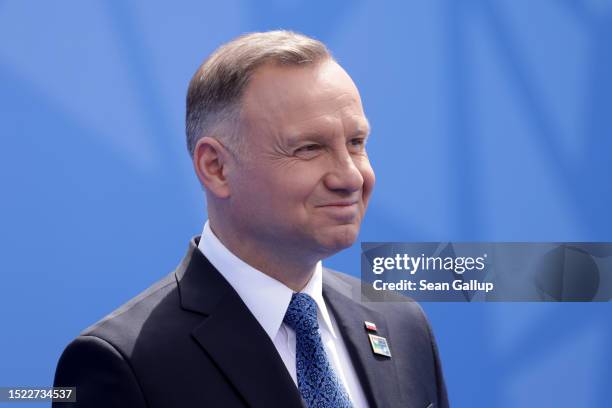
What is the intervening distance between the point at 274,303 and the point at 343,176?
0.29 m

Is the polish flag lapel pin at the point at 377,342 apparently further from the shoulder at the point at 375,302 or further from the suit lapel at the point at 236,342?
the suit lapel at the point at 236,342

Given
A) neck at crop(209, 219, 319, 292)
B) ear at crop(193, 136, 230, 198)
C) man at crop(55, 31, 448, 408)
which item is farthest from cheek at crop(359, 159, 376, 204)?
ear at crop(193, 136, 230, 198)

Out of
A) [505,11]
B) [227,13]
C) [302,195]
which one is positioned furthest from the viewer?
[505,11]

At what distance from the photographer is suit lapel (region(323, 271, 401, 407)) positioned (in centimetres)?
189

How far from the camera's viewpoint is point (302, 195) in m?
1.76

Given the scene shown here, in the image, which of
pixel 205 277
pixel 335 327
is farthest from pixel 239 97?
pixel 335 327

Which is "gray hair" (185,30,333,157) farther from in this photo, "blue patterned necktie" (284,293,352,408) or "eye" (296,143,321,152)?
"blue patterned necktie" (284,293,352,408)

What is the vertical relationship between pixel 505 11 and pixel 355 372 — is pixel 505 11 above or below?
above

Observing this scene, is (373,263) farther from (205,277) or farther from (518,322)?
(205,277)

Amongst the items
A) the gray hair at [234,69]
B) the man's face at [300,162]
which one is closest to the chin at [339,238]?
the man's face at [300,162]

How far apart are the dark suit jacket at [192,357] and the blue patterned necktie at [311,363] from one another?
0.17 ft

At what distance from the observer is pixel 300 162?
177 centimetres

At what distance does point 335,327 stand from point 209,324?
0.32m

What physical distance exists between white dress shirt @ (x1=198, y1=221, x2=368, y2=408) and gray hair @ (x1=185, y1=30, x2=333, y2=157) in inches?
9.2
